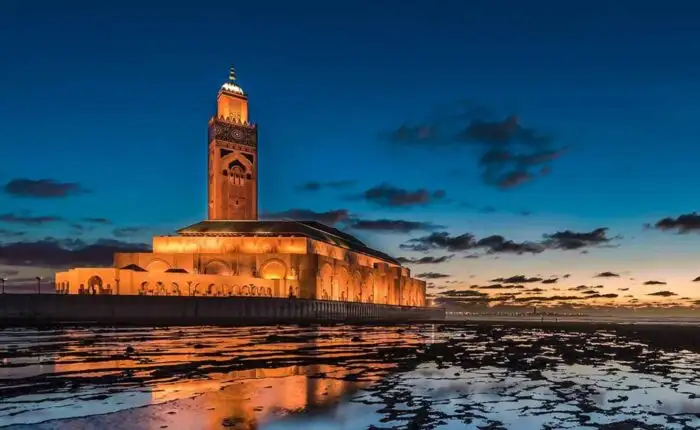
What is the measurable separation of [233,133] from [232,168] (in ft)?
28.7

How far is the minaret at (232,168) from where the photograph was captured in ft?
480

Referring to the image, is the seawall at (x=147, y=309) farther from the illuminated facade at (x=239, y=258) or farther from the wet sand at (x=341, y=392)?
the wet sand at (x=341, y=392)

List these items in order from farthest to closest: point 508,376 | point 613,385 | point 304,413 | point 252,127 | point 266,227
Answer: point 252,127
point 266,227
point 508,376
point 613,385
point 304,413

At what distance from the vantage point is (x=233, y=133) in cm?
15125

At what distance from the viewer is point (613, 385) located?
49.3 ft

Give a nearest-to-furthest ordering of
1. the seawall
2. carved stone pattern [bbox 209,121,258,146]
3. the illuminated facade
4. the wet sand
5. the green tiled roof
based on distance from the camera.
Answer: the wet sand → the seawall → the illuminated facade → the green tiled roof → carved stone pattern [bbox 209,121,258,146]

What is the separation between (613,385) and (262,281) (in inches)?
3617

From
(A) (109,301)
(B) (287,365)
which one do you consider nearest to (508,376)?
(B) (287,365)

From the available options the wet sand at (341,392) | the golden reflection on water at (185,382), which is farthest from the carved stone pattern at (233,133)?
the wet sand at (341,392)

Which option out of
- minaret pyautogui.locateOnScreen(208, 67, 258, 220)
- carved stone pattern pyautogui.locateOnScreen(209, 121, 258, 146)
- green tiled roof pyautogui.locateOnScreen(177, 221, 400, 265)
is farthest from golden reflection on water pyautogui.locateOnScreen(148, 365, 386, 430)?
carved stone pattern pyautogui.locateOnScreen(209, 121, 258, 146)

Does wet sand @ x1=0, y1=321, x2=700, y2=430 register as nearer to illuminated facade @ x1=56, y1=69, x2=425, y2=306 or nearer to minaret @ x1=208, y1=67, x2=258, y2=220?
illuminated facade @ x1=56, y1=69, x2=425, y2=306

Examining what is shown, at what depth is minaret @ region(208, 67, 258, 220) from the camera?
146250 millimetres

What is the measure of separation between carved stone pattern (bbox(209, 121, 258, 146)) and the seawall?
6335cm

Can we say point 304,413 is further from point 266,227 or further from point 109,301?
point 266,227
